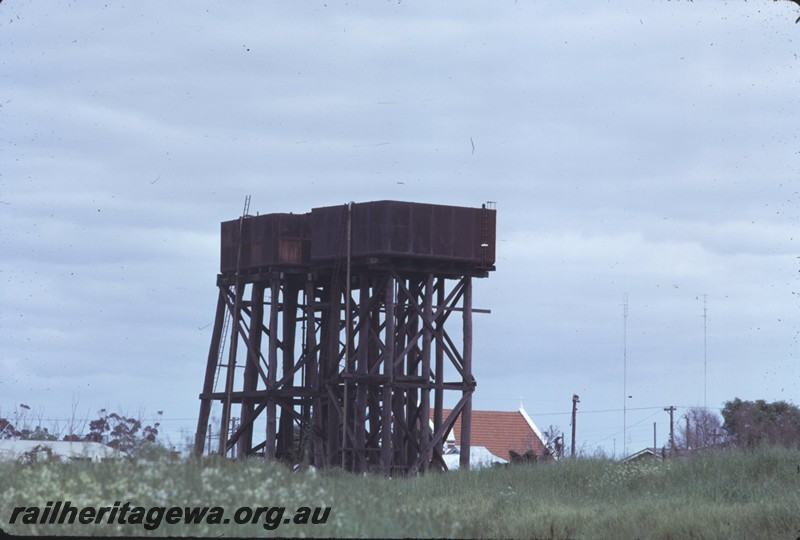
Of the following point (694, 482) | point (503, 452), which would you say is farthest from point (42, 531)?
point (503, 452)

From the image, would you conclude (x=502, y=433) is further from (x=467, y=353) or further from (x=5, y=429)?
(x=5, y=429)

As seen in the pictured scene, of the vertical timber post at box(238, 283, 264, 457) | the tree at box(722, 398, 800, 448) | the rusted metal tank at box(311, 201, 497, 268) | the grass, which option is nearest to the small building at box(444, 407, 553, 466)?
the tree at box(722, 398, 800, 448)

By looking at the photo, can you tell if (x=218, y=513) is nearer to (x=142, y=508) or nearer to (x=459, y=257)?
(x=142, y=508)

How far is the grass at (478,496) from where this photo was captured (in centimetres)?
1302

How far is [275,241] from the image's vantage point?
137ft

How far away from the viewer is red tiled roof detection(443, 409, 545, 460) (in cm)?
7545

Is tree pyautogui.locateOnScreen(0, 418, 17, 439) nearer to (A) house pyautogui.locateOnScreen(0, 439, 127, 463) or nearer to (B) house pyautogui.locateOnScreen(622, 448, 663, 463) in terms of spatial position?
(A) house pyautogui.locateOnScreen(0, 439, 127, 463)

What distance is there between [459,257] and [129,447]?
72.7 feet

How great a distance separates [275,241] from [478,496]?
16298mm

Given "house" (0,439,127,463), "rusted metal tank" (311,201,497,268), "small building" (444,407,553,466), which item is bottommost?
"house" (0,439,127,463)

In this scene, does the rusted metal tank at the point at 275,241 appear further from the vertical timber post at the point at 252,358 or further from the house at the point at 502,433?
the house at the point at 502,433

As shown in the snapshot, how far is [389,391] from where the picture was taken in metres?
37.9

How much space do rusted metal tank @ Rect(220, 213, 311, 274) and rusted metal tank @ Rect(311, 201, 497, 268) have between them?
7.10 ft

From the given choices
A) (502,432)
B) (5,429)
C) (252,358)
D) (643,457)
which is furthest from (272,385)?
(502,432)
